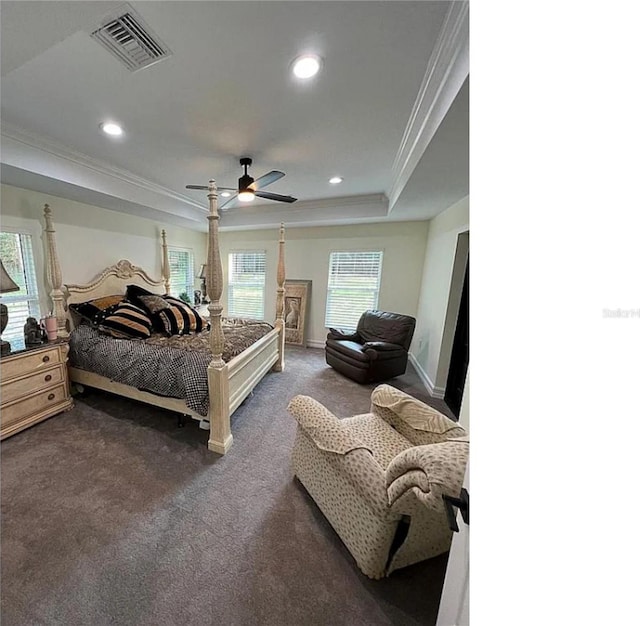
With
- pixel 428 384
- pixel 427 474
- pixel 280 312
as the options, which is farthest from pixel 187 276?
pixel 427 474

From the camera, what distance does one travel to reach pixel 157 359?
2.31m

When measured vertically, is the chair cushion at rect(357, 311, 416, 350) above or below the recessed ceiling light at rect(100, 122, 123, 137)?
below

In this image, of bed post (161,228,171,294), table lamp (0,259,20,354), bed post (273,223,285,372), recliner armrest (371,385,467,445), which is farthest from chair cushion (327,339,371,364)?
table lamp (0,259,20,354)

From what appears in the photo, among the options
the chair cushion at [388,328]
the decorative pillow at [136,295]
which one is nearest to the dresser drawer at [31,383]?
the decorative pillow at [136,295]

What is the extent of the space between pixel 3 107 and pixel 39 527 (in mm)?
2874

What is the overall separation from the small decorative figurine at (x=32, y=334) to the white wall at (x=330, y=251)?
3233 millimetres

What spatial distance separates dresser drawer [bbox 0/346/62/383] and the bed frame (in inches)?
11.7

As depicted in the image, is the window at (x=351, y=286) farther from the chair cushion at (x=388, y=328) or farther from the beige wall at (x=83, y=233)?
the beige wall at (x=83, y=233)

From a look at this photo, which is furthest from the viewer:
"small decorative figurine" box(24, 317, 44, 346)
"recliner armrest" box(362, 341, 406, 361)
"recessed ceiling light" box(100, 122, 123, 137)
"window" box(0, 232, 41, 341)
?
"recliner armrest" box(362, 341, 406, 361)

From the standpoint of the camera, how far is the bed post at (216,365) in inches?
77.3

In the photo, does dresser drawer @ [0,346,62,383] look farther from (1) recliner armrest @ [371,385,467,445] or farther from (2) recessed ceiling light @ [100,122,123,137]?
(1) recliner armrest @ [371,385,467,445]

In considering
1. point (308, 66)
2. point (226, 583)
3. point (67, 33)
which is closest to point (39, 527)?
point (226, 583)

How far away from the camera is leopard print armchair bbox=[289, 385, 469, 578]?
0.98m
